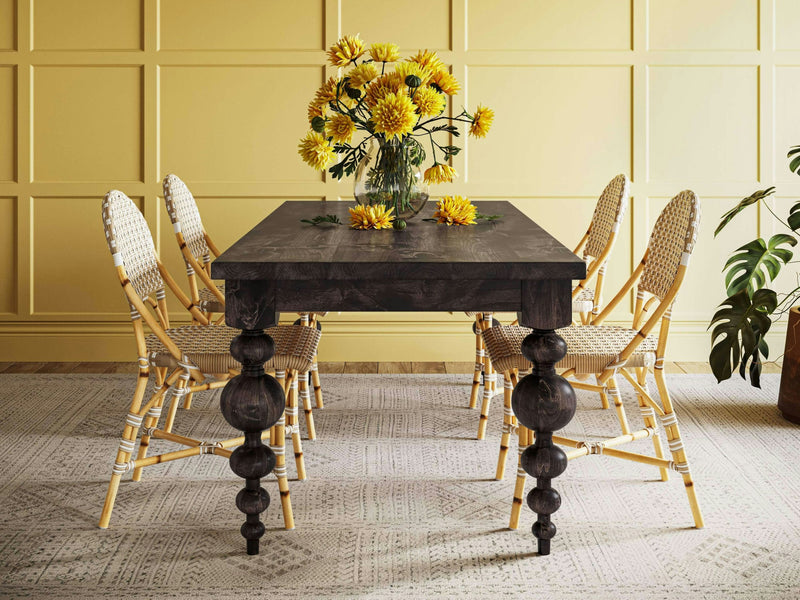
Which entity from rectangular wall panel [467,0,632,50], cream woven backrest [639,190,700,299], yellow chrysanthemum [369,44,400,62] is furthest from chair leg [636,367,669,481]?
rectangular wall panel [467,0,632,50]

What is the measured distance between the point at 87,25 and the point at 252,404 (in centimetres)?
310

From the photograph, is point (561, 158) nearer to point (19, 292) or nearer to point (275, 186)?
point (275, 186)

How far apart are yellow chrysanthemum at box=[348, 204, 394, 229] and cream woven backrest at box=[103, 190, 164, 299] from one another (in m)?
0.65

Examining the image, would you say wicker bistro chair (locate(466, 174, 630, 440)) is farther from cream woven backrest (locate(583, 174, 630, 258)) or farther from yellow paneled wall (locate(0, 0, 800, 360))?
yellow paneled wall (locate(0, 0, 800, 360))

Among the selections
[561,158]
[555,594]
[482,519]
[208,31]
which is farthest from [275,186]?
[555,594]

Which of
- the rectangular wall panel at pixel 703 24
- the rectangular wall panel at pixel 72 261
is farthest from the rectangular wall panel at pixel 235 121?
the rectangular wall panel at pixel 703 24

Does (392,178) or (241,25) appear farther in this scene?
(241,25)

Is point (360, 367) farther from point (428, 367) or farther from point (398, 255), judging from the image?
point (398, 255)

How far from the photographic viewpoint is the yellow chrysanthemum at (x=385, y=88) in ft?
8.54

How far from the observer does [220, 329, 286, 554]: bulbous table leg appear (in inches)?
90.2

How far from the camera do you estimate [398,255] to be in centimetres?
227

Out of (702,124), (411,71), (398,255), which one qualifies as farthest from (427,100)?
(702,124)

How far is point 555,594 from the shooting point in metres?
2.21

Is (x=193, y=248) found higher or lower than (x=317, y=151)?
lower
